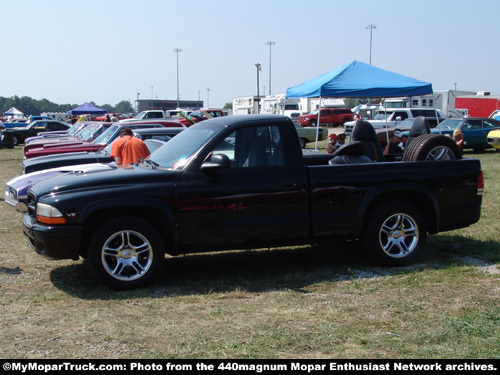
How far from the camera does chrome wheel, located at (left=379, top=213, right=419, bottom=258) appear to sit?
626 cm

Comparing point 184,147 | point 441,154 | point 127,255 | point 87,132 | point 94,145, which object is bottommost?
point 127,255

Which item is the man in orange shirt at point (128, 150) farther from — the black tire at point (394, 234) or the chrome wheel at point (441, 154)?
the chrome wheel at point (441, 154)

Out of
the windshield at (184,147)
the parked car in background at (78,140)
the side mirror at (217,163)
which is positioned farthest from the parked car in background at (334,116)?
the side mirror at (217,163)

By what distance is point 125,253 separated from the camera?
545cm

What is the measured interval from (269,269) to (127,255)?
1.71m

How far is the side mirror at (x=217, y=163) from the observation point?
18.1ft

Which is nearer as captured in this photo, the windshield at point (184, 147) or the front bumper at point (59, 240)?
the front bumper at point (59, 240)

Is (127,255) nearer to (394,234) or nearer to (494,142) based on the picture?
(394,234)

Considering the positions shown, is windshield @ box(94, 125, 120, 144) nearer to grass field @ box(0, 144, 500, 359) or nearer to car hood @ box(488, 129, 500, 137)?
grass field @ box(0, 144, 500, 359)

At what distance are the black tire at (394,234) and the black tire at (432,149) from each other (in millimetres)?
835

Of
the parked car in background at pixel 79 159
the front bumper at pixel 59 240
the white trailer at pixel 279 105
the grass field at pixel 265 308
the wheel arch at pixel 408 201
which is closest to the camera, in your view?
the grass field at pixel 265 308

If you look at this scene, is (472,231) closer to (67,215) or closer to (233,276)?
(233,276)

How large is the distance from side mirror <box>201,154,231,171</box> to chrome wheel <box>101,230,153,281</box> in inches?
37.3

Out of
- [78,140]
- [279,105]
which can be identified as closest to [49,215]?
[78,140]
